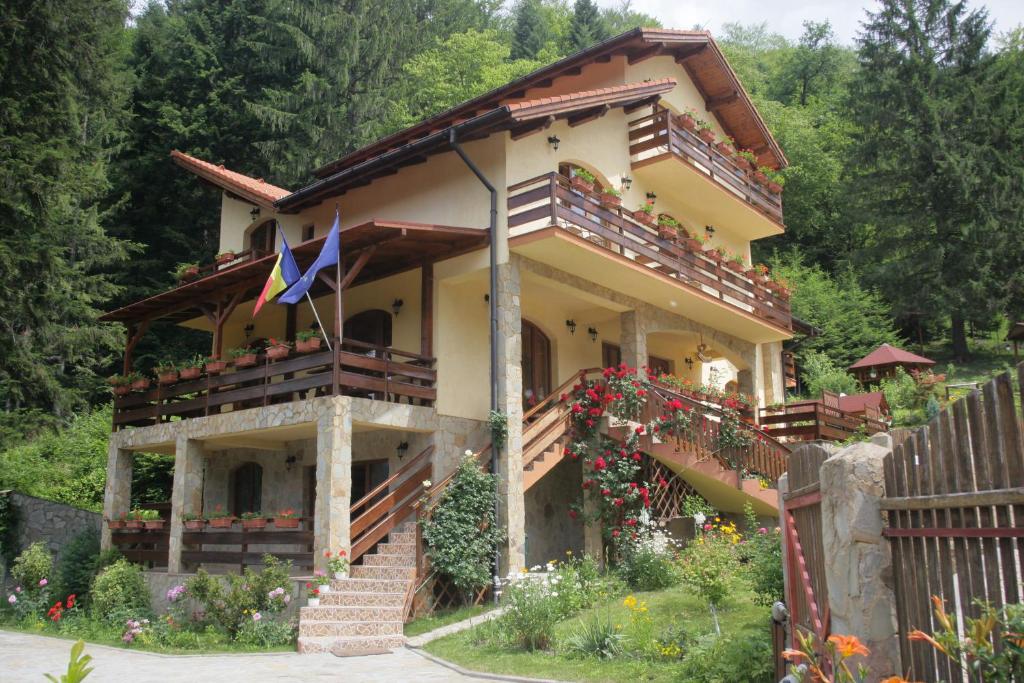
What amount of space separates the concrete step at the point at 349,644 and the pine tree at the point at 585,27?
111 feet

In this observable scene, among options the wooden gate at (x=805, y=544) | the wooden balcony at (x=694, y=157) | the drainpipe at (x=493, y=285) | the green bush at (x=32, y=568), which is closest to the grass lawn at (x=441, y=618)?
the drainpipe at (x=493, y=285)

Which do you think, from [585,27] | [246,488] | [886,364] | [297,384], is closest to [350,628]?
[297,384]

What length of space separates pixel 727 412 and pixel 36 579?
508 inches

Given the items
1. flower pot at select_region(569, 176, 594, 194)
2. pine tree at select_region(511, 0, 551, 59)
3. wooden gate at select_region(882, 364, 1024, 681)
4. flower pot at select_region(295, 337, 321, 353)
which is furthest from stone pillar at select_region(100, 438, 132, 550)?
pine tree at select_region(511, 0, 551, 59)

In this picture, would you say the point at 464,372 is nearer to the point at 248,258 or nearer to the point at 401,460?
the point at 401,460

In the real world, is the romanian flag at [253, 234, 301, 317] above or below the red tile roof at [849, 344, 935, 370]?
below

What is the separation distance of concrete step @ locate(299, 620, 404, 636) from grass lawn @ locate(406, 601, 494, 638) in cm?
28

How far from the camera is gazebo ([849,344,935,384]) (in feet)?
85.9

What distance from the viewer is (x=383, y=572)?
1262 centimetres

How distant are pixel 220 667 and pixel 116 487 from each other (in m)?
8.63

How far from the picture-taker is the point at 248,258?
19844 mm

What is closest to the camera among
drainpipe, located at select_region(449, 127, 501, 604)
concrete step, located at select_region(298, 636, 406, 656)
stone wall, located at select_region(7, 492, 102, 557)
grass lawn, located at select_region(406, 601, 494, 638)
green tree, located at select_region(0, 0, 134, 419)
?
concrete step, located at select_region(298, 636, 406, 656)

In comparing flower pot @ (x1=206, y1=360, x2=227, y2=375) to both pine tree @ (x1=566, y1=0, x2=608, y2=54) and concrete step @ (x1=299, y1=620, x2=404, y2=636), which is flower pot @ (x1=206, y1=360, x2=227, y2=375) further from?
pine tree @ (x1=566, y1=0, x2=608, y2=54)

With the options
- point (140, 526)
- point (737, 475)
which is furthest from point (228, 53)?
point (737, 475)
